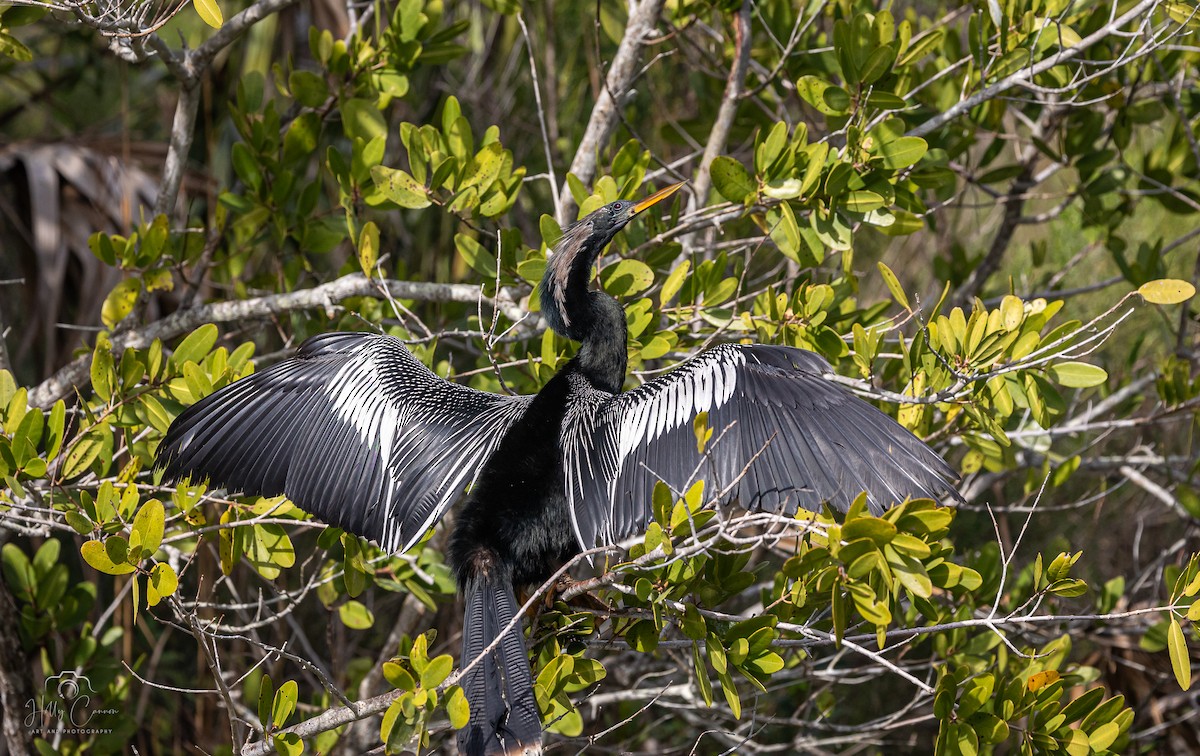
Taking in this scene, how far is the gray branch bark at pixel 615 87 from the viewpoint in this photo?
3080 mm

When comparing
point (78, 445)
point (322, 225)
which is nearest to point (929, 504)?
point (78, 445)

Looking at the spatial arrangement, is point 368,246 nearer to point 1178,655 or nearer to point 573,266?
point 573,266

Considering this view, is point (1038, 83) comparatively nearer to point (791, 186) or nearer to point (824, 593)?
point (791, 186)

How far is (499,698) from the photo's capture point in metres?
2.06

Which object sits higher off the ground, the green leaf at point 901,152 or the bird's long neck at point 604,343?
the green leaf at point 901,152

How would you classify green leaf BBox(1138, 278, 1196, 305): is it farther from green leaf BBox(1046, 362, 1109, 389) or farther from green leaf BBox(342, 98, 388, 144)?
green leaf BBox(342, 98, 388, 144)

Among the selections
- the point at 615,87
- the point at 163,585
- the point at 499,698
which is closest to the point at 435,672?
the point at 499,698

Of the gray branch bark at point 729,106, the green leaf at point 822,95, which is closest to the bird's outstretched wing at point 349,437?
the gray branch bark at point 729,106

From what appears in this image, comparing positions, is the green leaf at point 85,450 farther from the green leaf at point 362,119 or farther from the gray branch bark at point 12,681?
the green leaf at point 362,119

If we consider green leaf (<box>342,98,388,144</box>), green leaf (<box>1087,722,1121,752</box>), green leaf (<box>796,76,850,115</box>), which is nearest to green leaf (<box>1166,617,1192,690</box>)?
green leaf (<box>1087,722,1121,752</box>)

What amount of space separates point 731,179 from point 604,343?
0.55 m

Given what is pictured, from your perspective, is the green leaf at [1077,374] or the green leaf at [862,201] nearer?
the green leaf at [1077,374]

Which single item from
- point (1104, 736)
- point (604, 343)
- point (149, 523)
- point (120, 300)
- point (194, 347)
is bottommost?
point (1104, 736)

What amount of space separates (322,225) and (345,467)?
93 centimetres
